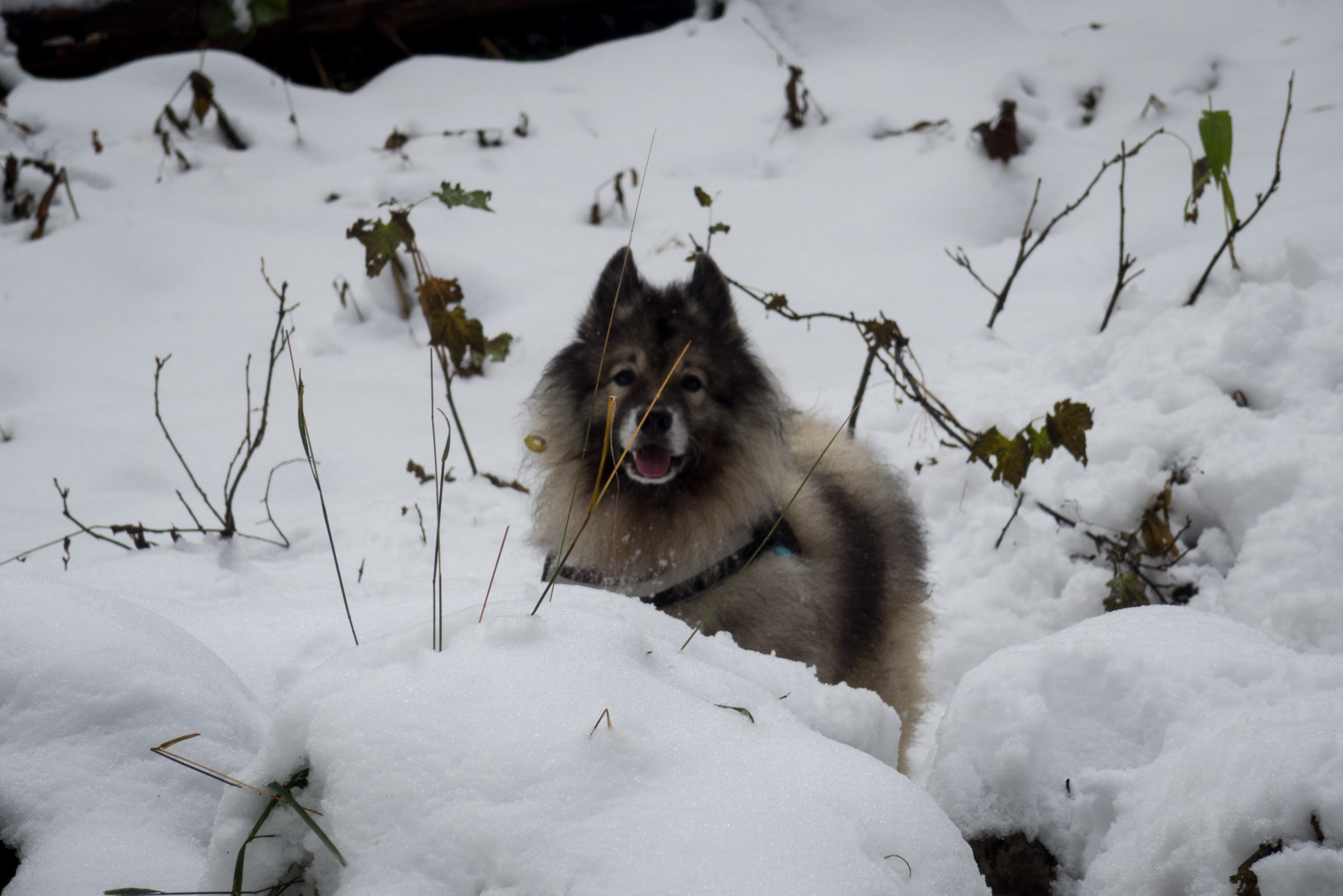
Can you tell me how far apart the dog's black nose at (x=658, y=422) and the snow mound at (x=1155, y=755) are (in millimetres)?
1369

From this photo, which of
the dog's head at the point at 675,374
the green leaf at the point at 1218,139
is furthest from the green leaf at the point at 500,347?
the green leaf at the point at 1218,139

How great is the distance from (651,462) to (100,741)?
1.80 meters

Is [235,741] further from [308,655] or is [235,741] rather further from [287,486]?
[287,486]

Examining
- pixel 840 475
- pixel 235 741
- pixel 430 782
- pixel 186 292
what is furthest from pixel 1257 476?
pixel 186 292

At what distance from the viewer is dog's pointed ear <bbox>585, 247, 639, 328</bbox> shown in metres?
2.96

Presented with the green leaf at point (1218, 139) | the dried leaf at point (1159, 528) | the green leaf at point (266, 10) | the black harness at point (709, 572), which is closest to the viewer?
the black harness at point (709, 572)

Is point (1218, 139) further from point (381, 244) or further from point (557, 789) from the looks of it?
point (557, 789)

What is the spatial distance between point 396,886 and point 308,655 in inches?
43.7

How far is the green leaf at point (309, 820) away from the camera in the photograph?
918mm

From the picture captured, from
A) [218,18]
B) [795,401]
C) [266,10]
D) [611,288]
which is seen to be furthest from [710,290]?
[218,18]

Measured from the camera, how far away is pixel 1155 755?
1.31m

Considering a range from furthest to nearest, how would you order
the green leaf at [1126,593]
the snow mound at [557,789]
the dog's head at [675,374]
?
the dog's head at [675,374], the green leaf at [1126,593], the snow mound at [557,789]

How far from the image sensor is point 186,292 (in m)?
5.48

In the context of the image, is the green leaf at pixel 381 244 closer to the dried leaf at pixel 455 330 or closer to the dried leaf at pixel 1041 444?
the dried leaf at pixel 455 330
